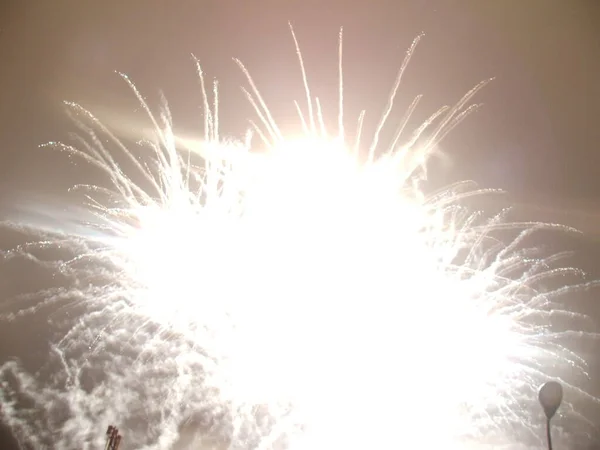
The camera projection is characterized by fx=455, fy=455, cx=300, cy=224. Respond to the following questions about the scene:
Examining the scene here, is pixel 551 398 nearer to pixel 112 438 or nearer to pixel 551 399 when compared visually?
pixel 551 399

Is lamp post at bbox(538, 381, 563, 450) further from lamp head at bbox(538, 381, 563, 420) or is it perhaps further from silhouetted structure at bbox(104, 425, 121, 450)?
silhouetted structure at bbox(104, 425, 121, 450)

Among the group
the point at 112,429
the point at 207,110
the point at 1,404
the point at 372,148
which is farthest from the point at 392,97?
the point at 1,404

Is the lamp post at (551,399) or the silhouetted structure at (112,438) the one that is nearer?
the lamp post at (551,399)

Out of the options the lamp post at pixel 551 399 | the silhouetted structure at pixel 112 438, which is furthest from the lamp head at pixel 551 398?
the silhouetted structure at pixel 112 438

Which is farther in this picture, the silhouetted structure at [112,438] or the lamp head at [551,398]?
the silhouetted structure at [112,438]

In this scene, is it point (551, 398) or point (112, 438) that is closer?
point (551, 398)

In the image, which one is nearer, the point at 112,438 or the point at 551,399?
the point at 551,399

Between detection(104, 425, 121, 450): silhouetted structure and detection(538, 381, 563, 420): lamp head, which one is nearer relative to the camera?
detection(538, 381, 563, 420): lamp head

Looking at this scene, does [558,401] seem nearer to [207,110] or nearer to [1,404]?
[207,110]

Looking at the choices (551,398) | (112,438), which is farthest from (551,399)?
(112,438)

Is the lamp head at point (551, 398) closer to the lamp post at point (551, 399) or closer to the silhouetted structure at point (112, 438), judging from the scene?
the lamp post at point (551, 399)

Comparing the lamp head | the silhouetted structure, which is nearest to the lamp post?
the lamp head
